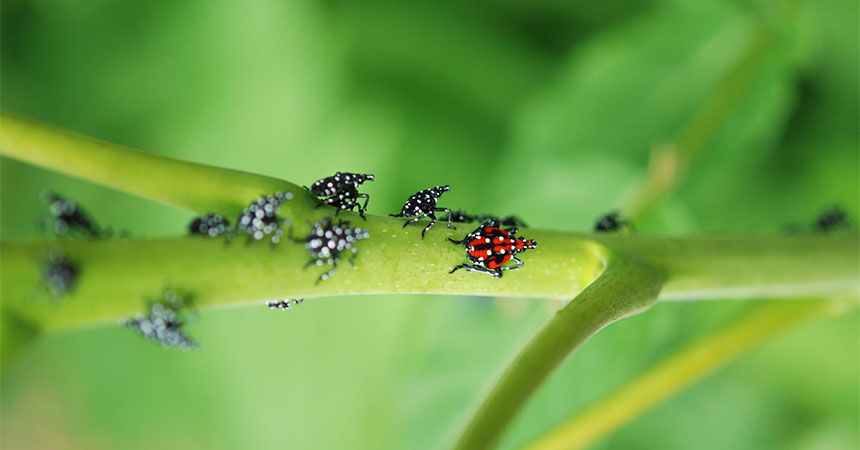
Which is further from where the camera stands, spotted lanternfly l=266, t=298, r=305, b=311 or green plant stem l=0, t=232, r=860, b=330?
spotted lanternfly l=266, t=298, r=305, b=311

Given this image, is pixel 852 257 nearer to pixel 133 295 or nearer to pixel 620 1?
pixel 133 295

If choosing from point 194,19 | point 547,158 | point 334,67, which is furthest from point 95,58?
point 547,158

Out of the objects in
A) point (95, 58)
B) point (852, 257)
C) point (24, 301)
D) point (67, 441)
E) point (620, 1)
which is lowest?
point (24, 301)

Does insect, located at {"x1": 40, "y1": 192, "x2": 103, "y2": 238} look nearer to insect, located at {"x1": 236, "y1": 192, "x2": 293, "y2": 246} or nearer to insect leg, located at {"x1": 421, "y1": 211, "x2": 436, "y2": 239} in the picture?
insect, located at {"x1": 236, "y1": 192, "x2": 293, "y2": 246}

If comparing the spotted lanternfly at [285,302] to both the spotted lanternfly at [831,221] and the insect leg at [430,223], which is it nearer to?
the insect leg at [430,223]

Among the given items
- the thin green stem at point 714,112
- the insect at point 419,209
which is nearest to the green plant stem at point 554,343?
the insect at point 419,209

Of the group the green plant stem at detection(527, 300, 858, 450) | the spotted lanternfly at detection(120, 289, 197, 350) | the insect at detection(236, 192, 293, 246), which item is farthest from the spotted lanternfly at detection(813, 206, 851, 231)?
the spotted lanternfly at detection(120, 289, 197, 350)
